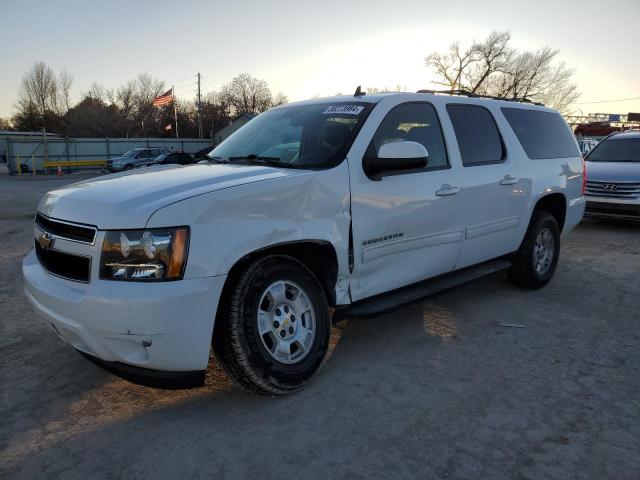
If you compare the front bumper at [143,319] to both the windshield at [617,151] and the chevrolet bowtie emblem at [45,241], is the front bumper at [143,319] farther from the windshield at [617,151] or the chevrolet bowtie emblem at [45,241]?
the windshield at [617,151]

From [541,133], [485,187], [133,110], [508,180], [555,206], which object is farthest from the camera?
[133,110]

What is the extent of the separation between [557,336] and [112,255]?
3.39 metres

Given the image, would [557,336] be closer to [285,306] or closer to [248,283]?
[285,306]

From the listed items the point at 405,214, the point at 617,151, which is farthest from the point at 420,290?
the point at 617,151

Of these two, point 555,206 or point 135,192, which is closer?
point 135,192

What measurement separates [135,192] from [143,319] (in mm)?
716

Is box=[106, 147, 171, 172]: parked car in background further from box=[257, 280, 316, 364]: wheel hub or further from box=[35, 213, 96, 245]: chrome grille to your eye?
box=[257, 280, 316, 364]: wheel hub

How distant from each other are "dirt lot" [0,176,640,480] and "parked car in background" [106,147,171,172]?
2479 cm

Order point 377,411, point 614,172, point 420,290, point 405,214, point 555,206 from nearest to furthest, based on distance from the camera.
Result: point 377,411
point 405,214
point 420,290
point 555,206
point 614,172

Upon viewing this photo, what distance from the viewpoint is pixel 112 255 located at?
2.46 meters

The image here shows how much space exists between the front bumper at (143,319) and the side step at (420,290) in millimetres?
1088

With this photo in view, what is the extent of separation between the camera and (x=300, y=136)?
12.0 feet

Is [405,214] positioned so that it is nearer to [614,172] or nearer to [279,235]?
[279,235]

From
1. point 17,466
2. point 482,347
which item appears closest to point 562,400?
point 482,347
